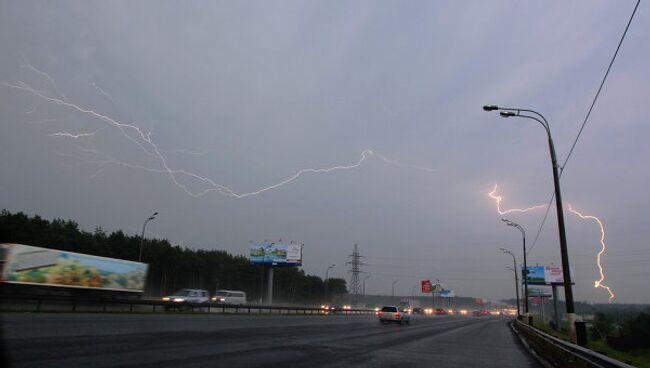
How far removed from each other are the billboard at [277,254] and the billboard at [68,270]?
45.2m

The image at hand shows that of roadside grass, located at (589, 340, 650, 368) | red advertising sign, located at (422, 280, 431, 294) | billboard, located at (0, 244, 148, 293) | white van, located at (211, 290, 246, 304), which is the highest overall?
red advertising sign, located at (422, 280, 431, 294)

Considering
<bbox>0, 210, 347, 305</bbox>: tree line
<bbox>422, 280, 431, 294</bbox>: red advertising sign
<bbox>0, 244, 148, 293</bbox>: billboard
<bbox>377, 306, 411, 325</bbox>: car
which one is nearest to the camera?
<bbox>0, 244, 148, 293</bbox>: billboard

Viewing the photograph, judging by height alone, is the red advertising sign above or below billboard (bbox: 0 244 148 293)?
above

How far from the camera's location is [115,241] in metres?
92.8

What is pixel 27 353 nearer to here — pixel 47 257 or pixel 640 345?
pixel 47 257

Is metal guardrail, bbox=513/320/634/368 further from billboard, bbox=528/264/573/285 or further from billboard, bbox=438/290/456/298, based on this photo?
billboard, bbox=438/290/456/298

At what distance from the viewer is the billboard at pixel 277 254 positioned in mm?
87625

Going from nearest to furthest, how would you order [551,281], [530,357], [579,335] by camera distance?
[579,335] < [530,357] < [551,281]

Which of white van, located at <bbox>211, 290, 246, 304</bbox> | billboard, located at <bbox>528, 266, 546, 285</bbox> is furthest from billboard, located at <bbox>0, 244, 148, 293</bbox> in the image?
billboard, located at <bbox>528, 266, 546, 285</bbox>

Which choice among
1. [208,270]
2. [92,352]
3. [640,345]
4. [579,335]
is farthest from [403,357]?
[208,270]

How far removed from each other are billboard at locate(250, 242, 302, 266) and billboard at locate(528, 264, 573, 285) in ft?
169

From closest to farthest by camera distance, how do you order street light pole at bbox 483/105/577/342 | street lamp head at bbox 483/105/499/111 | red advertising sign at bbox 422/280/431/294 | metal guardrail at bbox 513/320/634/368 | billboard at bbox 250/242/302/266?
metal guardrail at bbox 513/320/634/368
street light pole at bbox 483/105/577/342
street lamp head at bbox 483/105/499/111
billboard at bbox 250/242/302/266
red advertising sign at bbox 422/280/431/294

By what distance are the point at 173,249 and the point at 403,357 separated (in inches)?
3906

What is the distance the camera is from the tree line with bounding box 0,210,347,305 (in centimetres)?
7325
